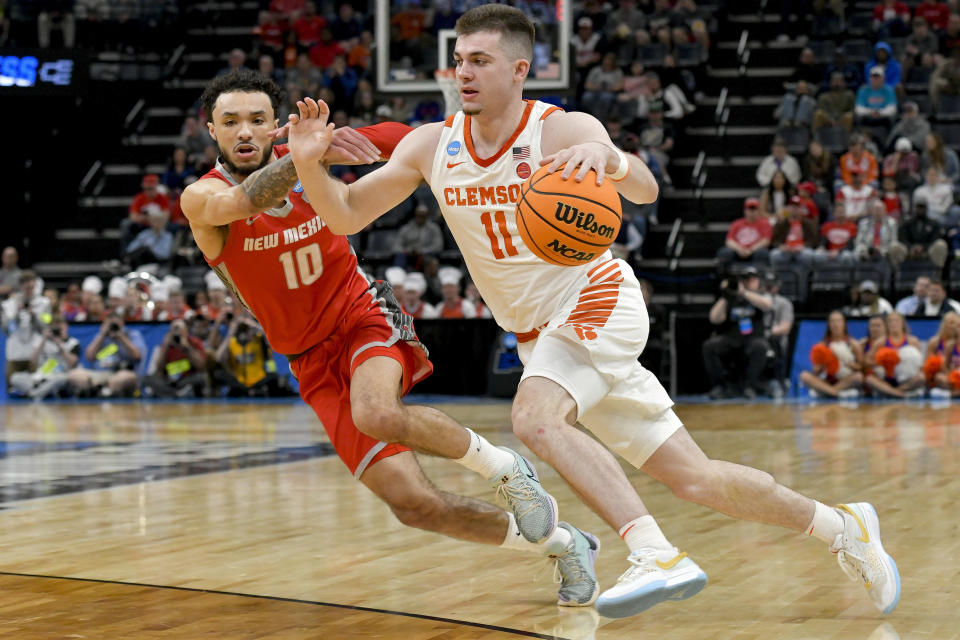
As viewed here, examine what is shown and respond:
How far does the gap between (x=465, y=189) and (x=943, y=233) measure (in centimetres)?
1381

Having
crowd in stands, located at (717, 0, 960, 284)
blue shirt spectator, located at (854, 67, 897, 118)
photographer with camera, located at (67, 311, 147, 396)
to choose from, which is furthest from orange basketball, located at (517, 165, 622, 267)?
blue shirt spectator, located at (854, 67, 897, 118)

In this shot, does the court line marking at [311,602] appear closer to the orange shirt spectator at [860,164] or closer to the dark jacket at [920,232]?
the dark jacket at [920,232]

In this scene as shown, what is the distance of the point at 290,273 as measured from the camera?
527 cm

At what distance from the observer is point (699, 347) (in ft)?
54.3

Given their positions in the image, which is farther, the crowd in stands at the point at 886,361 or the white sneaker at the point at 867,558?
the crowd in stands at the point at 886,361

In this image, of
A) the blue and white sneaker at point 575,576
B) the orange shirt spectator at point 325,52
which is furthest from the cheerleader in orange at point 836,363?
the blue and white sneaker at point 575,576

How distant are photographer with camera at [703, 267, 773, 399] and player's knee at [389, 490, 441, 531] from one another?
11247 mm

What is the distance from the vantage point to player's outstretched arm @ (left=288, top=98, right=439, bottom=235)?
451 cm

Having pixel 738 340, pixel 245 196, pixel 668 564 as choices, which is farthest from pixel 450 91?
pixel 668 564

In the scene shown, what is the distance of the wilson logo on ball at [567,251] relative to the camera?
4090 millimetres

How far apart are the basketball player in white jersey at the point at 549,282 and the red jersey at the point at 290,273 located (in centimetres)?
66

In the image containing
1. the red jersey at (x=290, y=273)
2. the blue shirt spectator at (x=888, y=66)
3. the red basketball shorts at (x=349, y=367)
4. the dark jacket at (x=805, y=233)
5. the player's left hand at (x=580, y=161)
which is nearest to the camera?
the player's left hand at (x=580, y=161)

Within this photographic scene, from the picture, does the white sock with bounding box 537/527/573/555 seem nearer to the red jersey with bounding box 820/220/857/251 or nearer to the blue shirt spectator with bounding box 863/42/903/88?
the red jersey with bounding box 820/220/857/251

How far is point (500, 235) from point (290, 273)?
1110 mm
